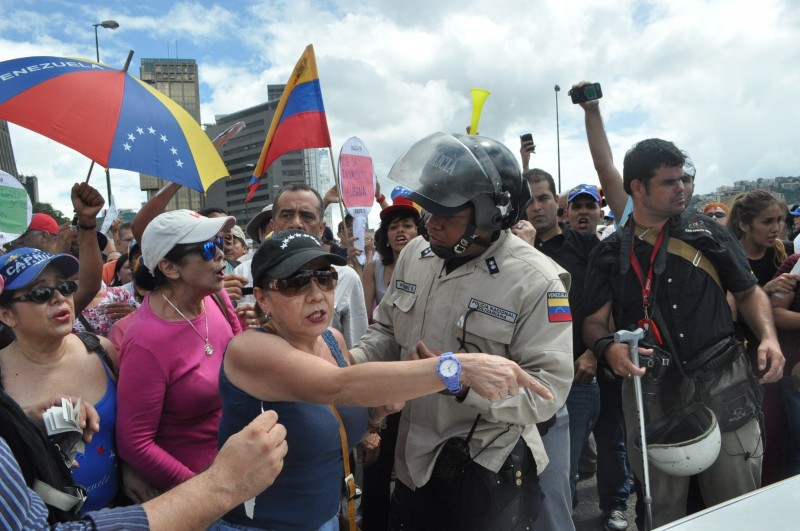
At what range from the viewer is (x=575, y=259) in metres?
3.92

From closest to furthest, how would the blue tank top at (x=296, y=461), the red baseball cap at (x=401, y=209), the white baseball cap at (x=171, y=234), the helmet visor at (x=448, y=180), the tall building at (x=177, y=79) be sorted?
the blue tank top at (x=296, y=461), the helmet visor at (x=448, y=180), the white baseball cap at (x=171, y=234), the red baseball cap at (x=401, y=209), the tall building at (x=177, y=79)

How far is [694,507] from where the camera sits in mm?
3170

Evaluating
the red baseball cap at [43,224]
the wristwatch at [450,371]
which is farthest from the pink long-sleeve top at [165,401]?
the red baseball cap at [43,224]

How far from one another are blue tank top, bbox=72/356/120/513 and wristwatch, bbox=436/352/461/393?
5.19 feet

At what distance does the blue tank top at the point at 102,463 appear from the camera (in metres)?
2.24

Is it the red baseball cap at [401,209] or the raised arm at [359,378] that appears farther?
the red baseball cap at [401,209]

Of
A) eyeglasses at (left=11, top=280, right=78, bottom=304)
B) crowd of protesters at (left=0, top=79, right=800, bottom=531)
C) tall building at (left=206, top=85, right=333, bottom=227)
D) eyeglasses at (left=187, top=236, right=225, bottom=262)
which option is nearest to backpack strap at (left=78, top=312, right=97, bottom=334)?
crowd of protesters at (left=0, top=79, right=800, bottom=531)

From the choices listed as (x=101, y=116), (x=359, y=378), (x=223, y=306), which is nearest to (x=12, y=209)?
(x=101, y=116)

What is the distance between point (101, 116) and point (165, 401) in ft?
5.05

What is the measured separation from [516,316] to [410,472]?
2.51 ft

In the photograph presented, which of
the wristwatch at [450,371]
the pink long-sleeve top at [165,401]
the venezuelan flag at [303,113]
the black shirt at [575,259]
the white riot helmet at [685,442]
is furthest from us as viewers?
the venezuelan flag at [303,113]

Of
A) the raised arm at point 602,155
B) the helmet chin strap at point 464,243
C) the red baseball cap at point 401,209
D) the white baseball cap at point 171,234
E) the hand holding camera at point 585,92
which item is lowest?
the helmet chin strap at point 464,243

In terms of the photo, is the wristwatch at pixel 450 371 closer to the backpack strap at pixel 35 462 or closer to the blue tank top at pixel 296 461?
the blue tank top at pixel 296 461

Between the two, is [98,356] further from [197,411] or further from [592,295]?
[592,295]
